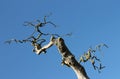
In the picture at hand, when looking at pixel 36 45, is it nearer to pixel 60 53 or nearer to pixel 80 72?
pixel 60 53

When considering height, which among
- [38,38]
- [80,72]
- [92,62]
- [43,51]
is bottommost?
[80,72]

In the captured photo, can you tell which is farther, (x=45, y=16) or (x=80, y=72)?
(x=45, y=16)

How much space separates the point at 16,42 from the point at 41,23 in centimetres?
206

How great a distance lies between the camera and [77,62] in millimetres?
17641

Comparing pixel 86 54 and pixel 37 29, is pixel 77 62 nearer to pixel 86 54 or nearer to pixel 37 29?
pixel 86 54

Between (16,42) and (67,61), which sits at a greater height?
(16,42)

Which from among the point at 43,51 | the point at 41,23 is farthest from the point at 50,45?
the point at 41,23

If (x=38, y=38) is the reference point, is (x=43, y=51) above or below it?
below

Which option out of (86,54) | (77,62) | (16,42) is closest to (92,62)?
(86,54)

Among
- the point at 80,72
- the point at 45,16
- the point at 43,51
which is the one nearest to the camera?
the point at 80,72

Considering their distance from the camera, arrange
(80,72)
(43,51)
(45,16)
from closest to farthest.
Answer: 1. (80,72)
2. (43,51)
3. (45,16)

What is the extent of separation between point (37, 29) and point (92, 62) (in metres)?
4.06

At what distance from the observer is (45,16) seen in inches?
797

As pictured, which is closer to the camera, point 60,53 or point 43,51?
point 60,53
